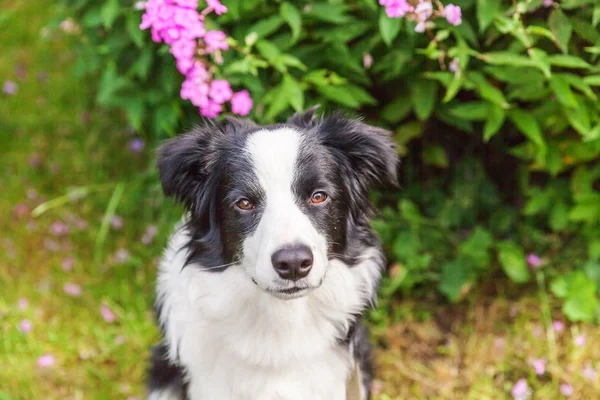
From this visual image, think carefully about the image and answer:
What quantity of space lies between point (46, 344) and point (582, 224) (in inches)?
110

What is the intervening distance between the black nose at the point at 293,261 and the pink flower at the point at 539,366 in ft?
5.07

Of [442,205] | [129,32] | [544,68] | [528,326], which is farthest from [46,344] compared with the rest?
[544,68]

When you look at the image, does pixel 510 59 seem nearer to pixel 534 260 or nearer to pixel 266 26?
pixel 266 26

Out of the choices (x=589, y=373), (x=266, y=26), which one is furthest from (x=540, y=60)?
(x=589, y=373)

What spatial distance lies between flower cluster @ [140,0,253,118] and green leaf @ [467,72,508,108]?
95 cm

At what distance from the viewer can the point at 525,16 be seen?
3.10 metres

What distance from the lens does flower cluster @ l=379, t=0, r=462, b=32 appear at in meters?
2.50

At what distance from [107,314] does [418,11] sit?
88.1 inches

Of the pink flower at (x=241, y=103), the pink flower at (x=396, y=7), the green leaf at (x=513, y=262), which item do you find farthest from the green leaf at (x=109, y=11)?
the green leaf at (x=513, y=262)

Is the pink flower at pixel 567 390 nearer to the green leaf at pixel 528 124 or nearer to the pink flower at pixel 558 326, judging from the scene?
the pink flower at pixel 558 326

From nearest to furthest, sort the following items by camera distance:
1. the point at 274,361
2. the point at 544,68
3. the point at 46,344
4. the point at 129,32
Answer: the point at 274,361, the point at 544,68, the point at 129,32, the point at 46,344

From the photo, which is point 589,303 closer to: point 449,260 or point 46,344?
point 449,260

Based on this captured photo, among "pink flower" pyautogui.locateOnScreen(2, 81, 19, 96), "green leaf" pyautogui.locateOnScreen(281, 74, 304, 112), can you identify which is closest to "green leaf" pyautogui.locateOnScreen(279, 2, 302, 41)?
"green leaf" pyautogui.locateOnScreen(281, 74, 304, 112)

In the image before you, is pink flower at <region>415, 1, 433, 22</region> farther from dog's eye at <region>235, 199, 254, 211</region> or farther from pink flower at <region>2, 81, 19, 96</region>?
pink flower at <region>2, 81, 19, 96</region>
